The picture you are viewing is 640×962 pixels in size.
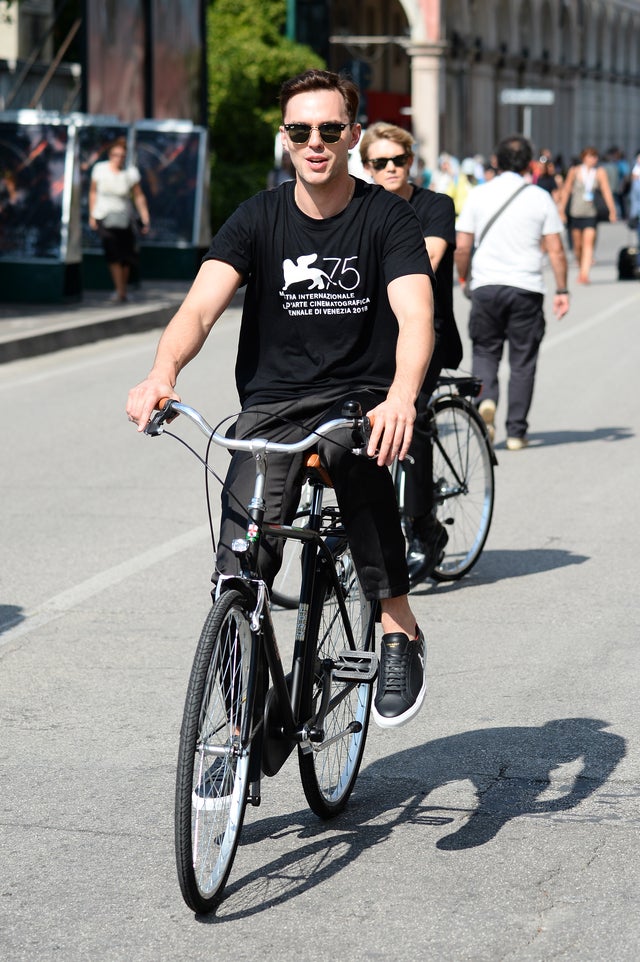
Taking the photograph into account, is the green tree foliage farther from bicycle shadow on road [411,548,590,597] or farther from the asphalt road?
bicycle shadow on road [411,548,590,597]

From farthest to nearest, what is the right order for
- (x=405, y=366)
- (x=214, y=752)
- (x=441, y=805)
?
1. (x=441, y=805)
2. (x=405, y=366)
3. (x=214, y=752)

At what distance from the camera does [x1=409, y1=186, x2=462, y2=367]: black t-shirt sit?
6.98m

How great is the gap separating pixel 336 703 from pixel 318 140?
1.39m

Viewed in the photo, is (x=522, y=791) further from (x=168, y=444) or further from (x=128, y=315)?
(x=128, y=315)

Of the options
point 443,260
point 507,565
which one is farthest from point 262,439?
point 507,565

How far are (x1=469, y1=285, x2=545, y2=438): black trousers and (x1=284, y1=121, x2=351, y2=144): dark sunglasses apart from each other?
623 cm

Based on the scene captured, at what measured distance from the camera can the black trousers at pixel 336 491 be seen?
4.12 meters

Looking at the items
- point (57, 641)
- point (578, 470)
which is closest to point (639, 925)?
point (57, 641)

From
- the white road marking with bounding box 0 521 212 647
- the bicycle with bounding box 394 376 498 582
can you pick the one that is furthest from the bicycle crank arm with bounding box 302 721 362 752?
the bicycle with bounding box 394 376 498 582

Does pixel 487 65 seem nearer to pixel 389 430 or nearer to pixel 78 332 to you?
pixel 78 332

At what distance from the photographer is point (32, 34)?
126ft

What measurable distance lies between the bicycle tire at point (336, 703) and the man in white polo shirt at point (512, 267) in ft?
18.8

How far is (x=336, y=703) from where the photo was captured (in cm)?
447

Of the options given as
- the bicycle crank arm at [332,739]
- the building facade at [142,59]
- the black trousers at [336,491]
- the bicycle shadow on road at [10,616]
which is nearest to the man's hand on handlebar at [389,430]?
the black trousers at [336,491]
